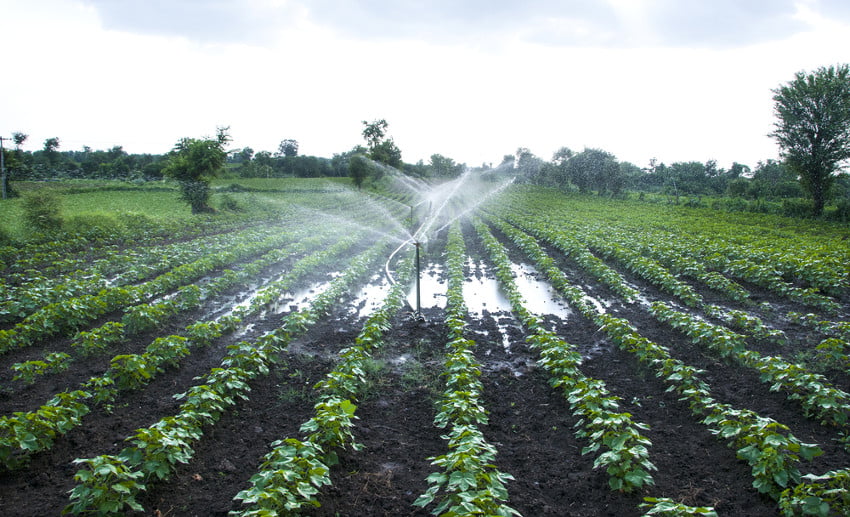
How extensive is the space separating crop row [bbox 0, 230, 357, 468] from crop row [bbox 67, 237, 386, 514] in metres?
0.56

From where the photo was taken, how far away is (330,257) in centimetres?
1691

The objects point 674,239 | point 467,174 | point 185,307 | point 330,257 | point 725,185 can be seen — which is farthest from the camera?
point 467,174

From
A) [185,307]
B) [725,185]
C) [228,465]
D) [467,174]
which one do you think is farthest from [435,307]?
[467,174]

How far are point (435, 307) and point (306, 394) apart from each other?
5370mm

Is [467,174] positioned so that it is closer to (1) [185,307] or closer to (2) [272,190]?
(2) [272,190]

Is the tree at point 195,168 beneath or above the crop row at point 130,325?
above

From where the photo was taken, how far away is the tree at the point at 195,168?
31.8m

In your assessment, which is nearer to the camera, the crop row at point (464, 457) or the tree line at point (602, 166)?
the crop row at point (464, 457)

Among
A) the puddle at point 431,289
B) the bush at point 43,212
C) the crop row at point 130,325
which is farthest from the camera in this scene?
the bush at point 43,212

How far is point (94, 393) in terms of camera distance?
6016 millimetres

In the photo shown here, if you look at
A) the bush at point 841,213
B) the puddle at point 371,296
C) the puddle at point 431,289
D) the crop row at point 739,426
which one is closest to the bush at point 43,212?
the puddle at point 371,296

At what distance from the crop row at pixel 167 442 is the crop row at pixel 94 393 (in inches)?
22.2

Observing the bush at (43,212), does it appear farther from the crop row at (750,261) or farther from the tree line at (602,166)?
the crop row at (750,261)

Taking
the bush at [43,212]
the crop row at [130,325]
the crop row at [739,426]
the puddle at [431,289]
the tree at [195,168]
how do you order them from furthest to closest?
1. the tree at [195,168]
2. the bush at [43,212]
3. the puddle at [431,289]
4. the crop row at [130,325]
5. the crop row at [739,426]
